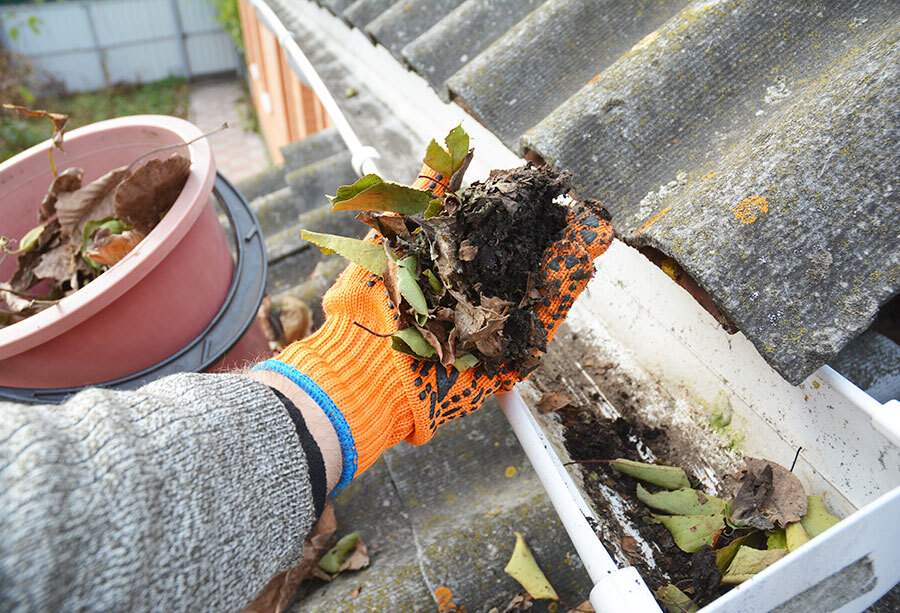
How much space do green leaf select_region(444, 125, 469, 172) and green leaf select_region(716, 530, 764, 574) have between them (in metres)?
0.86

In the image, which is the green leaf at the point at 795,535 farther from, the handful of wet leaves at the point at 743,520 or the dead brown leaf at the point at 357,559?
the dead brown leaf at the point at 357,559

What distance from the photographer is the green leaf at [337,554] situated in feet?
4.33

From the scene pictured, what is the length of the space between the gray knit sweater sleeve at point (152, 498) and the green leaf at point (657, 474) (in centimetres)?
63

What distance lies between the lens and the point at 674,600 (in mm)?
945

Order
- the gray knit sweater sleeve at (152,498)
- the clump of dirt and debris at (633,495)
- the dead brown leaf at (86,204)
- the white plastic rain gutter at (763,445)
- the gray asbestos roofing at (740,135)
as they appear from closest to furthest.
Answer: the gray knit sweater sleeve at (152,498) < the white plastic rain gutter at (763,445) < the gray asbestos roofing at (740,135) < the clump of dirt and debris at (633,495) < the dead brown leaf at (86,204)

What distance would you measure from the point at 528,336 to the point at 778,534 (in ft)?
1.74

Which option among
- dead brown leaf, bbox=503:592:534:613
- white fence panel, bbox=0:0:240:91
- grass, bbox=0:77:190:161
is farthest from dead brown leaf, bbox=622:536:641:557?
white fence panel, bbox=0:0:240:91

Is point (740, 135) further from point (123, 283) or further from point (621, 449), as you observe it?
point (123, 283)

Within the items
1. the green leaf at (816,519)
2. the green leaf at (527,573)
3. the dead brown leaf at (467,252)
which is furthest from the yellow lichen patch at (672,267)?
the green leaf at (527,573)

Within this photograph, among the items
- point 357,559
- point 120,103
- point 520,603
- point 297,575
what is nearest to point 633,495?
point 520,603

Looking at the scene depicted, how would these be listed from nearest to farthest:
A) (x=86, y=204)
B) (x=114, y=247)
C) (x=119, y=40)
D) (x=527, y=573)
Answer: (x=527, y=573)
(x=114, y=247)
(x=86, y=204)
(x=119, y=40)

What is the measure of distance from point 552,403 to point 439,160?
0.60 meters

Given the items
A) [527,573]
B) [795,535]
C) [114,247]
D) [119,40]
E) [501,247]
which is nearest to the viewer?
[795,535]

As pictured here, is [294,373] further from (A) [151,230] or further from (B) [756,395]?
(B) [756,395]
